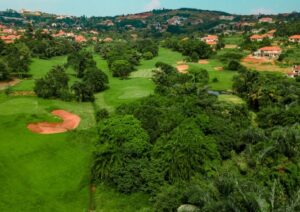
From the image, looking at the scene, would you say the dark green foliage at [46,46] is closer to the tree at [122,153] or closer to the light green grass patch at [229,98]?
the light green grass patch at [229,98]

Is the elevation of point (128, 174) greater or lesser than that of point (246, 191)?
lesser

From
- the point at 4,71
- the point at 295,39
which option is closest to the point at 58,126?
the point at 4,71

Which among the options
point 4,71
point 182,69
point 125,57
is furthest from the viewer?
point 125,57

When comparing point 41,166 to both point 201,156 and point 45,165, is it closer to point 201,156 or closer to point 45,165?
point 45,165

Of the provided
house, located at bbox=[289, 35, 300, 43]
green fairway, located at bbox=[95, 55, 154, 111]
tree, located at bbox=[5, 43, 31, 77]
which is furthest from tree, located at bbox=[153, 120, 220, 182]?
house, located at bbox=[289, 35, 300, 43]

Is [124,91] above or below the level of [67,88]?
below

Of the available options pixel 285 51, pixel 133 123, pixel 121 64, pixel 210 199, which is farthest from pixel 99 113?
pixel 285 51

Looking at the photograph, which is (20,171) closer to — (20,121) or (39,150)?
(39,150)
